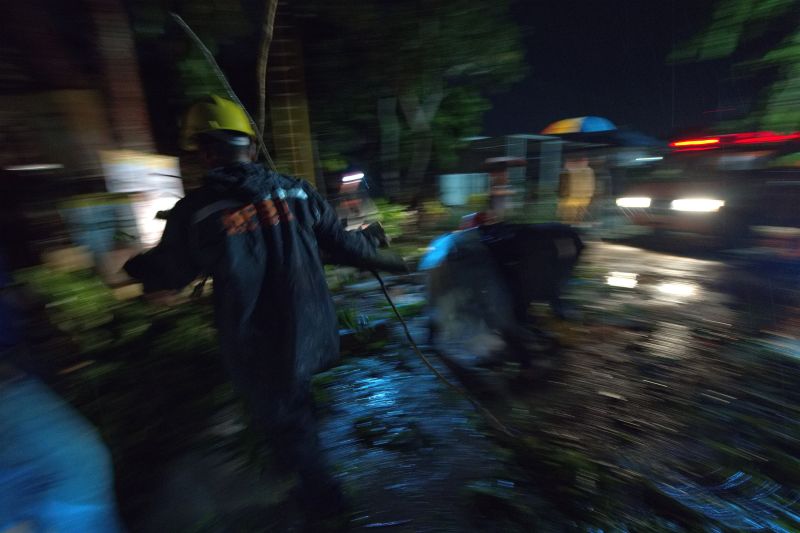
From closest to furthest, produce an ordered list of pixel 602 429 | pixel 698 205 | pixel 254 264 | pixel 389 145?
pixel 254 264 → pixel 602 429 → pixel 698 205 → pixel 389 145

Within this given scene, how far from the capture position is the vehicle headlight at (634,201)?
651cm

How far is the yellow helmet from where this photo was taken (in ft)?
5.81

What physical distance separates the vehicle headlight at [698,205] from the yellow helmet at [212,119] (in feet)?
20.5

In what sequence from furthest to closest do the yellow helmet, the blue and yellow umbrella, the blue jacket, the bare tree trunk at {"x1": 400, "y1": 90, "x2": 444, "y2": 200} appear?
the blue and yellow umbrella, the bare tree trunk at {"x1": 400, "y1": 90, "x2": 444, "y2": 200}, the yellow helmet, the blue jacket

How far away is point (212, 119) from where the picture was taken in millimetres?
1771

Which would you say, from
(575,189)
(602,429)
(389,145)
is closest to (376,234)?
(602,429)

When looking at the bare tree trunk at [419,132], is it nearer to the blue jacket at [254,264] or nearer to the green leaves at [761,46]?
the green leaves at [761,46]

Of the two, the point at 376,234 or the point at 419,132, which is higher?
the point at 419,132

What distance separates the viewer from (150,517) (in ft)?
7.06

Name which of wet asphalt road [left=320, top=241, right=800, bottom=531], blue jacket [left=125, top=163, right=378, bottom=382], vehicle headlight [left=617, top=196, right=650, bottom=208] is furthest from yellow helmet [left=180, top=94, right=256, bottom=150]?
vehicle headlight [left=617, top=196, right=650, bottom=208]

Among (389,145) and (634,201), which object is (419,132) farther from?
(634,201)

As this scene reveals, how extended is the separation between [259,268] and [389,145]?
23.8ft

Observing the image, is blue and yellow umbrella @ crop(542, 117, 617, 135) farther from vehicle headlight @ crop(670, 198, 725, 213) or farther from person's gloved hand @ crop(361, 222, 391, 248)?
person's gloved hand @ crop(361, 222, 391, 248)

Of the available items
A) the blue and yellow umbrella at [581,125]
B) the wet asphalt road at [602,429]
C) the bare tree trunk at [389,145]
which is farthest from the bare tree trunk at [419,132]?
the wet asphalt road at [602,429]
